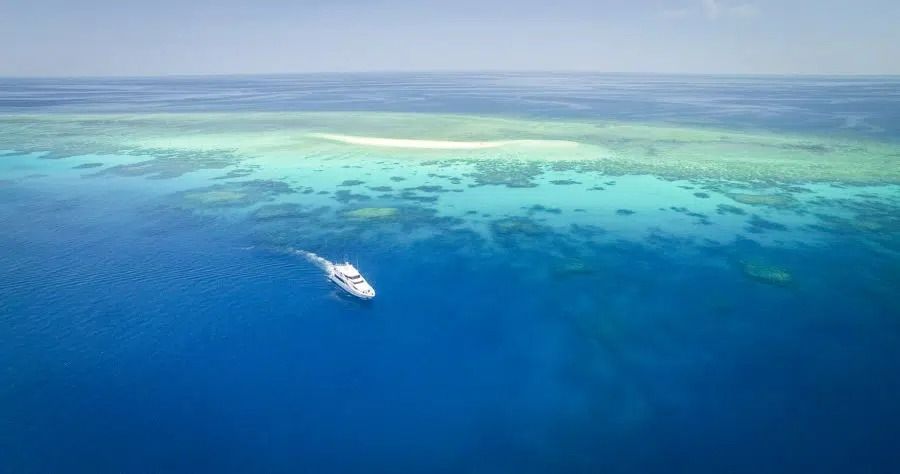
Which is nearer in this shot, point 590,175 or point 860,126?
point 590,175

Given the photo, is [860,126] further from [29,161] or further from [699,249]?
[29,161]

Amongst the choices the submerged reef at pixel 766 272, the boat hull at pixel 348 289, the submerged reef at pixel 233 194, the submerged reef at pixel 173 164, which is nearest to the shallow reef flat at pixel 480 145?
the submerged reef at pixel 173 164

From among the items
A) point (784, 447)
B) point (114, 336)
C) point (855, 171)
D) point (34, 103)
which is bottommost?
point (784, 447)

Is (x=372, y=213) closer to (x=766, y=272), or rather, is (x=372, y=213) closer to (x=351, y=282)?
(x=351, y=282)

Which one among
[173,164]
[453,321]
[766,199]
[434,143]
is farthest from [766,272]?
[173,164]

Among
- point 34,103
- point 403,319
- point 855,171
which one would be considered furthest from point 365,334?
point 34,103

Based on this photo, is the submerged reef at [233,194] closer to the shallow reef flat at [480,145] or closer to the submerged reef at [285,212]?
the submerged reef at [285,212]
